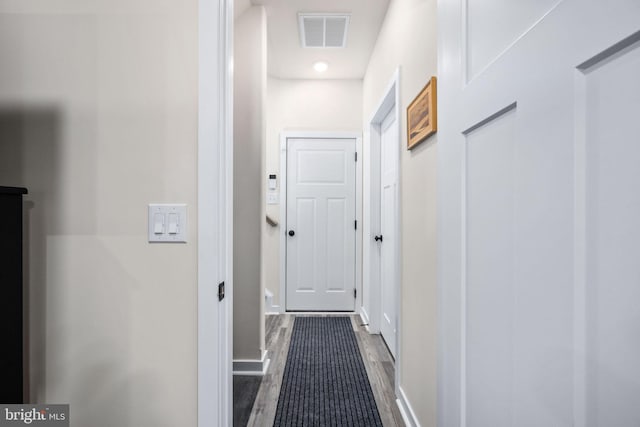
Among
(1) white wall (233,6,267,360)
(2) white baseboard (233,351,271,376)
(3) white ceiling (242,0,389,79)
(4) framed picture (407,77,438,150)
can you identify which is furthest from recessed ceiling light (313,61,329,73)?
(2) white baseboard (233,351,271,376)

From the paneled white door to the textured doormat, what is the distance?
112 cm

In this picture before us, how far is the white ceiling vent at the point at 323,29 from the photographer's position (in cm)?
270

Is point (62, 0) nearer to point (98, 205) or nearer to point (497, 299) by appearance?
point (98, 205)

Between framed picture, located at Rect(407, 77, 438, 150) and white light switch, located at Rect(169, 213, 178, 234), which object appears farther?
framed picture, located at Rect(407, 77, 438, 150)

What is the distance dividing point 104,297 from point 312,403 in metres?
1.39

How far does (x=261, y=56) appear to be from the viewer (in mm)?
2559

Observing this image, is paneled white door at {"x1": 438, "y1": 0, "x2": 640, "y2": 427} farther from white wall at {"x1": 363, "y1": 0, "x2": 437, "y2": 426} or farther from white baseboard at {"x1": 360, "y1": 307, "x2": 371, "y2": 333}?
white baseboard at {"x1": 360, "y1": 307, "x2": 371, "y2": 333}

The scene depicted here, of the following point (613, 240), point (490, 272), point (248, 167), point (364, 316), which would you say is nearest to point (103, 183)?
point (490, 272)

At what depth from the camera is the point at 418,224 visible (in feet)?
5.65

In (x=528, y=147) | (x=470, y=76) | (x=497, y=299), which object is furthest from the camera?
(x=470, y=76)

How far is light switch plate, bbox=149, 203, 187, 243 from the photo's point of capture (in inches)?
43.3

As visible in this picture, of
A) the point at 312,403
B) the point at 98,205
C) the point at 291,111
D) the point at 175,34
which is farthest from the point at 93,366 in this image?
the point at 291,111

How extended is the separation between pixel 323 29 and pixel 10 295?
2.70 meters

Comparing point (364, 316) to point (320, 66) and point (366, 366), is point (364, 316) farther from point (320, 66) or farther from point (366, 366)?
point (320, 66)
